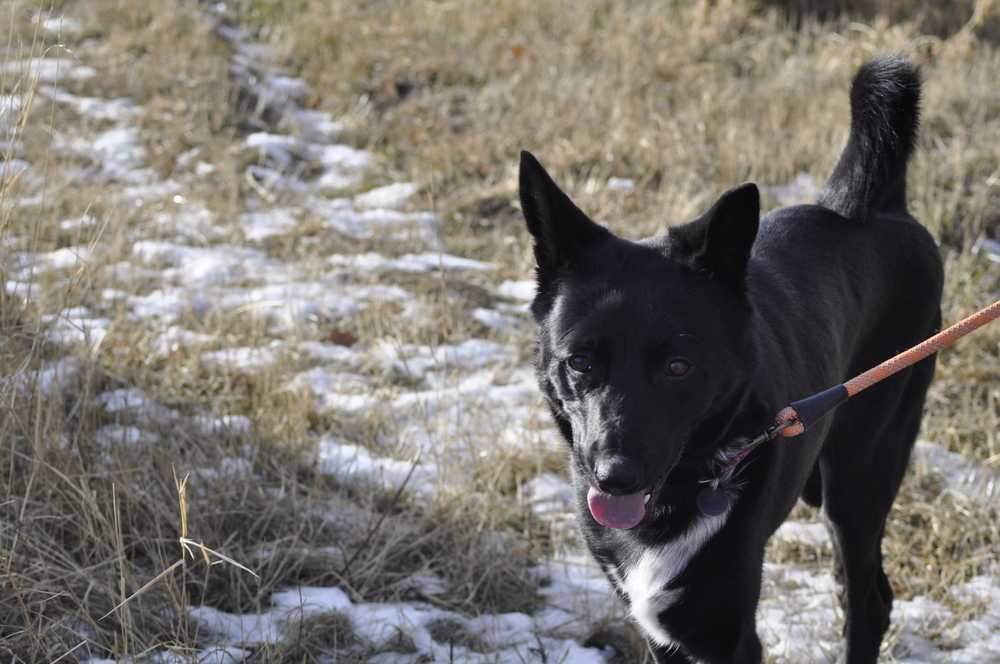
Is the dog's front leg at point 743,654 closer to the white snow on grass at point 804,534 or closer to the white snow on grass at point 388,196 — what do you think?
the white snow on grass at point 804,534

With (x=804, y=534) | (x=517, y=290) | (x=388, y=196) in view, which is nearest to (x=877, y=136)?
(x=804, y=534)

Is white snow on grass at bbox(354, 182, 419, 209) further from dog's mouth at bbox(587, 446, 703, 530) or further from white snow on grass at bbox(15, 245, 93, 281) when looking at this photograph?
dog's mouth at bbox(587, 446, 703, 530)

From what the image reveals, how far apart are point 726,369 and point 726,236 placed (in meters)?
0.28

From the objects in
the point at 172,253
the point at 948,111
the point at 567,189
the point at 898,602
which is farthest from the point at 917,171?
the point at 172,253

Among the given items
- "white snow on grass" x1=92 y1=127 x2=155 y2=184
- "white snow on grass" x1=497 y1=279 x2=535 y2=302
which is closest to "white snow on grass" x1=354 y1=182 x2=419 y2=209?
"white snow on grass" x1=497 y1=279 x2=535 y2=302

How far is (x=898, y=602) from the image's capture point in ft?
10.8

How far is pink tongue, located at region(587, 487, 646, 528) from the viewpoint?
2.12 meters

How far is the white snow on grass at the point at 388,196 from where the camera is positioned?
6078 mm

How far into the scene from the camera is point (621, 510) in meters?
2.13

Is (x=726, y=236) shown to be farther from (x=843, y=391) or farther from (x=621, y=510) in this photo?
(x=621, y=510)

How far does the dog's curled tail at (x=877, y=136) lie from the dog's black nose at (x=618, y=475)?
4.32ft

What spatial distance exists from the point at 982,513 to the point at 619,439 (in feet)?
6.50

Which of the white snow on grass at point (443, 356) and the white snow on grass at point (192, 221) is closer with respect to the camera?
the white snow on grass at point (443, 356)

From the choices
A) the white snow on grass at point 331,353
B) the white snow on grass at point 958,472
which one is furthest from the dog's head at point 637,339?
the white snow on grass at point 331,353
